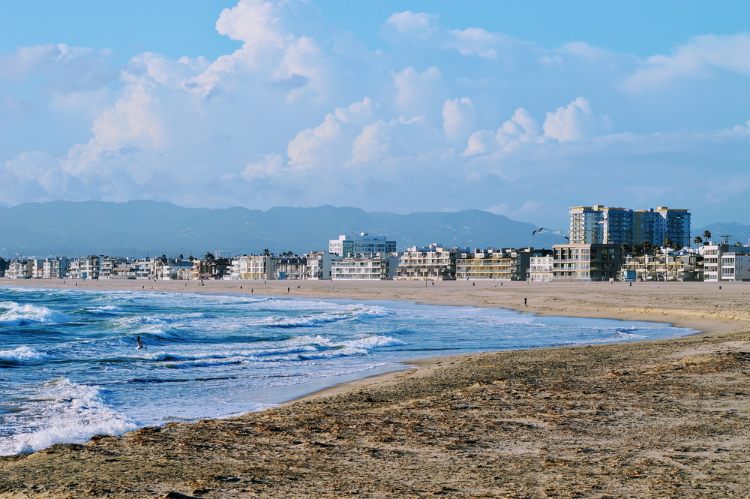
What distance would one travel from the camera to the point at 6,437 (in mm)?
11867

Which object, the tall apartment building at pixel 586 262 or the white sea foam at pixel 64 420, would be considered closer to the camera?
the white sea foam at pixel 64 420

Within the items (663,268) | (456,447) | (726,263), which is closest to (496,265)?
(663,268)

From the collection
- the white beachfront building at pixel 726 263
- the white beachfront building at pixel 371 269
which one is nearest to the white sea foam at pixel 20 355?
the white beachfront building at pixel 726 263

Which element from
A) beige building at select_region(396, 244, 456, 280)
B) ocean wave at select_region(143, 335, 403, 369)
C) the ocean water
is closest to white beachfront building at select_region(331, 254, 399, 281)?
beige building at select_region(396, 244, 456, 280)

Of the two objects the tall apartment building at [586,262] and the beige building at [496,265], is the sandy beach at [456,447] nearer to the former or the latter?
the tall apartment building at [586,262]

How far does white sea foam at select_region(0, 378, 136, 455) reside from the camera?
11180mm

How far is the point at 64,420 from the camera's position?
1336 cm

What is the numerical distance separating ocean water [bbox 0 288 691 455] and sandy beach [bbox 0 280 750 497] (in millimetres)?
2179

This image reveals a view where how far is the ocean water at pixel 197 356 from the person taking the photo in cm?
1437

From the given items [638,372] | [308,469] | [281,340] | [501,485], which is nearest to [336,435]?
[308,469]

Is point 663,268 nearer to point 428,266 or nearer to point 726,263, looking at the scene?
point 726,263

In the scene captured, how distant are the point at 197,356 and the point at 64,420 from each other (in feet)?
39.2

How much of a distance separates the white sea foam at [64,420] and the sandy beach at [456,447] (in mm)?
1110

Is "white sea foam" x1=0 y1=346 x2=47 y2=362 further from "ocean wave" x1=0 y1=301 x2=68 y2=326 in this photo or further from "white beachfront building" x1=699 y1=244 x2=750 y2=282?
"white beachfront building" x1=699 y1=244 x2=750 y2=282
